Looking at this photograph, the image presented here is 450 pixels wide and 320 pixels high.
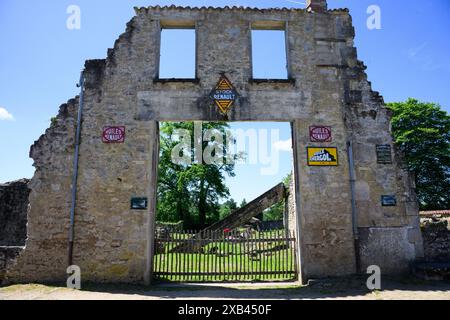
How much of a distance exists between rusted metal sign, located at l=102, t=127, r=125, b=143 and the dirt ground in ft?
11.9

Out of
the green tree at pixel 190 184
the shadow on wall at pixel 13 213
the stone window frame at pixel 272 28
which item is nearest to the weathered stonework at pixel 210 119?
the stone window frame at pixel 272 28

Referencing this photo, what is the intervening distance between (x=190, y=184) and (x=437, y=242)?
2398cm

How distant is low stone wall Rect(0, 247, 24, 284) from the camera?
25.9 ft

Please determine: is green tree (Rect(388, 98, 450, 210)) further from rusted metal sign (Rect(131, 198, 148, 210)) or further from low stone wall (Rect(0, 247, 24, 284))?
low stone wall (Rect(0, 247, 24, 284))

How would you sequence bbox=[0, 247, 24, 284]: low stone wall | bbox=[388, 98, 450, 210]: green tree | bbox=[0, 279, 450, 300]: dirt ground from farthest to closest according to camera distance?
bbox=[388, 98, 450, 210]: green tree, bbox=[0, 247, 24, 284]: low stone wall, bbox=[0, 279, 450, 300]: dirt ground

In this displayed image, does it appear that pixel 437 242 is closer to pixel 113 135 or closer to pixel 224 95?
pixel 224 95

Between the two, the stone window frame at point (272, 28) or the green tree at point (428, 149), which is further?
the green tree at point (428, 149)

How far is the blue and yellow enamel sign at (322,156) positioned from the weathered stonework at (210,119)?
6.3 inches

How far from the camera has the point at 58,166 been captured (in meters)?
8.45

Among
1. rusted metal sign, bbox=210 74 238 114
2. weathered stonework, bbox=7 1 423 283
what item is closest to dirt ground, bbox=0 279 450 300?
weathered stonework, bbox=7 1 423 283

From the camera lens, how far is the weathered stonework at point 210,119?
26.7 feet

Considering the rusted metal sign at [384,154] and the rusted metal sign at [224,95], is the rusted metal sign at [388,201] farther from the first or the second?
the rusted metal sign at [224,95]

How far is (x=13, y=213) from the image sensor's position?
11984mm

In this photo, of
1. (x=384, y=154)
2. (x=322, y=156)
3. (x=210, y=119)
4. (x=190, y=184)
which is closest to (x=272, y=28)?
(x=210, y=119)
